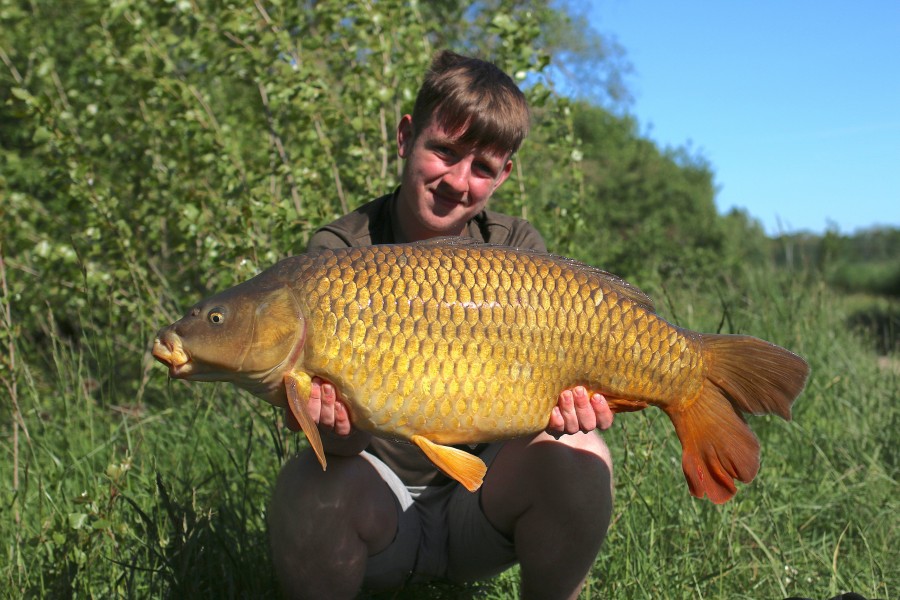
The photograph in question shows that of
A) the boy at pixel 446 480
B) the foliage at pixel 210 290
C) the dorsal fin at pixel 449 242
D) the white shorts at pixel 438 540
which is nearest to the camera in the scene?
the dorsal fin at pixel 449 242

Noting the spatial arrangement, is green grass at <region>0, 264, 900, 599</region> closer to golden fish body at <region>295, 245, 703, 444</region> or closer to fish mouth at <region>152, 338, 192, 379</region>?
fish mouth at <region>152, 338, 192, 379</region>

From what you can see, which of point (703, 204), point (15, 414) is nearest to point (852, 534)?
point (15, 414)

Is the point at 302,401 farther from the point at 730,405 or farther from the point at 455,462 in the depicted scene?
the point at 730,405

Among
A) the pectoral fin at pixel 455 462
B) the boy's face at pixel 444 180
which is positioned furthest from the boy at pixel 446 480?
the pectoral fin at pixel 455 462

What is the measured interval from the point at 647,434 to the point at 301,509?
1069mm

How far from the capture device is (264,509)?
2.34 meters

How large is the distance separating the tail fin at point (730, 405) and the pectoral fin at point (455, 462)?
1.17 feet

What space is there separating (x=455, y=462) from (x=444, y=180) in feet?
2.14

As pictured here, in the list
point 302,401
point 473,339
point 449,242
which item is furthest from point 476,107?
point 302,401

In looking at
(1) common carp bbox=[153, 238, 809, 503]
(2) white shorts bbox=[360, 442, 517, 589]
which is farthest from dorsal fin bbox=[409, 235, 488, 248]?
(2) white shorts bbox=[360, 442, 517, 589]

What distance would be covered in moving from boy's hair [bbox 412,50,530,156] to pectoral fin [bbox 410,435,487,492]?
70 cm

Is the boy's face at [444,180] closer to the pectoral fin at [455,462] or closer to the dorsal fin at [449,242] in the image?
the dorsal fin at [449,242]

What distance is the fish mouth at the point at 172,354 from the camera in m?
1.41

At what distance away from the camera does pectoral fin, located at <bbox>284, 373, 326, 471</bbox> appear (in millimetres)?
1415
